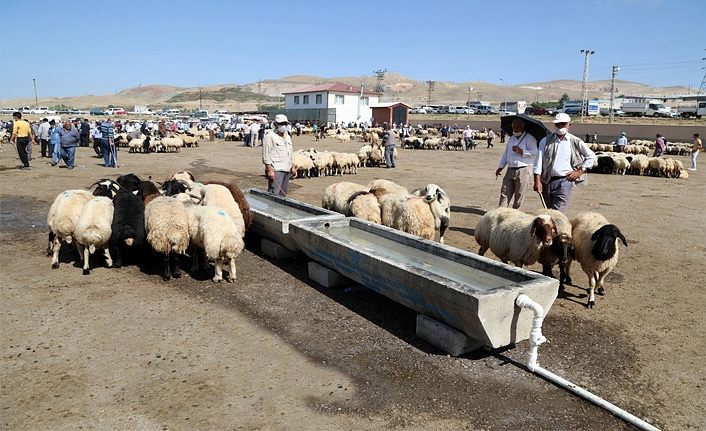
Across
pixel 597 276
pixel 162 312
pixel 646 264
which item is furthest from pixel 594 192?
pixel 162 312

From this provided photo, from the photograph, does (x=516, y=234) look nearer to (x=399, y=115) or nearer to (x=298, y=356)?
(x=298, y=356)

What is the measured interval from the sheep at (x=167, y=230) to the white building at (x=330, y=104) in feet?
154

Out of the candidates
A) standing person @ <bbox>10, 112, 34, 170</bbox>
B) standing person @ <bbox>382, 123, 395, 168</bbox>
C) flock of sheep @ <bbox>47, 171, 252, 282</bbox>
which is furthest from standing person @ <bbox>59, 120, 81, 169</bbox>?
standing person @ <bbox>382, 123, 395, 168</bbox>

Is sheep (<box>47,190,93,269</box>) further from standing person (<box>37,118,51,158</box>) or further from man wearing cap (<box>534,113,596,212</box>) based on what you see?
standing person (<box>37,118,51,158</box>)

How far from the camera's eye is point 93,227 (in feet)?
21.2

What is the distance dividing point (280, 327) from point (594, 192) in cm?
1288

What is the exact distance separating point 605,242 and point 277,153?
5.83m

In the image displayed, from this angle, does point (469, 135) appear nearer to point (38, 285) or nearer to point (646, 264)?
point (646, 264)

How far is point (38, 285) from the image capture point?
6.32 metres

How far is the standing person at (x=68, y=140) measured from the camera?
16891mm

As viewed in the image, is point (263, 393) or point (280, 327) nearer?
point (263, 393)

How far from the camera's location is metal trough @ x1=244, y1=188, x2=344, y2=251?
7.26 meters

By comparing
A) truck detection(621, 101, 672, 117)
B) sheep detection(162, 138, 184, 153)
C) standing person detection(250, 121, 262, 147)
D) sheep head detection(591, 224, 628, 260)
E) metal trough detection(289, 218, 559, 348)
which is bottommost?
metal trough detection(289, 218, 559, 348)

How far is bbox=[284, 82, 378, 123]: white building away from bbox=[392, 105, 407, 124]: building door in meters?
3.14
